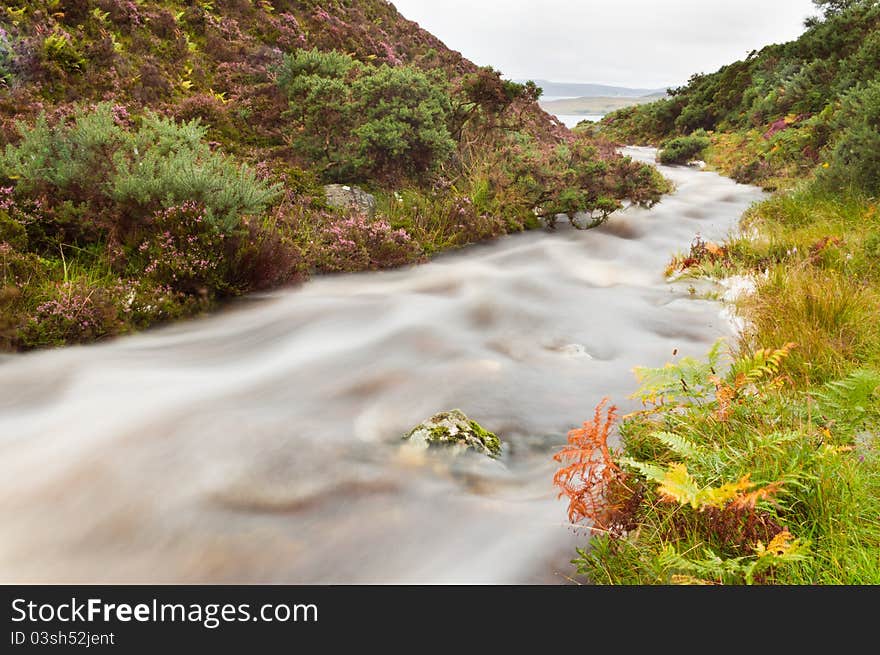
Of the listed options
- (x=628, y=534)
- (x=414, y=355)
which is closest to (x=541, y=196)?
(x=414, y=355)

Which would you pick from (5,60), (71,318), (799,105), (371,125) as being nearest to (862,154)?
(371,125)

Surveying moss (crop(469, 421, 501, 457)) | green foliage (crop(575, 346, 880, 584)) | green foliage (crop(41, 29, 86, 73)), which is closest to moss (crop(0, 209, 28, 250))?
moss (crop(469, 421, 501, 457))

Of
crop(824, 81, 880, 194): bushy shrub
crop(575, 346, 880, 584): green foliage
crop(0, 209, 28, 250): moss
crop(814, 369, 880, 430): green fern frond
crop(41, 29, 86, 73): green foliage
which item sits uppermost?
crop(41, 29, 86, 73): green foliage

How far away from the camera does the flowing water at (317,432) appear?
2.86m

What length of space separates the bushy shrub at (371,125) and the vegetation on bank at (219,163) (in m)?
0.03

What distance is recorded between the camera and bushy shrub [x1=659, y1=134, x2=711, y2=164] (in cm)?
2352

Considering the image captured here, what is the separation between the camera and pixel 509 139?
1219cm

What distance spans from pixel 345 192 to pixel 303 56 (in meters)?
3.78

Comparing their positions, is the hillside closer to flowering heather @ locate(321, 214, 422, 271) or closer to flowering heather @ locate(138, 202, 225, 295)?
flowering heather @ locate(321, 214, 422, 271)

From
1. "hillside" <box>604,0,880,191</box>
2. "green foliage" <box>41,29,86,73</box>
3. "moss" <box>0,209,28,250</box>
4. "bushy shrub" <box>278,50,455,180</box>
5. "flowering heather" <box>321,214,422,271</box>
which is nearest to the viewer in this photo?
"moss" <box>0,209,28,250</box>

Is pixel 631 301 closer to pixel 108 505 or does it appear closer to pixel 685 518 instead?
pixel 685 518

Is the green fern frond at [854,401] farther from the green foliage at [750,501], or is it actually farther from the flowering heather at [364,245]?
the flowering heather at [364,245]

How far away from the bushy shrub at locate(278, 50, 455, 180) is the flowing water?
304cm

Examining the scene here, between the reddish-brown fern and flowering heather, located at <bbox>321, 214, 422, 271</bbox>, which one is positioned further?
flowering heather, located at <bbox>321, 214, 422, 271</bbox>
